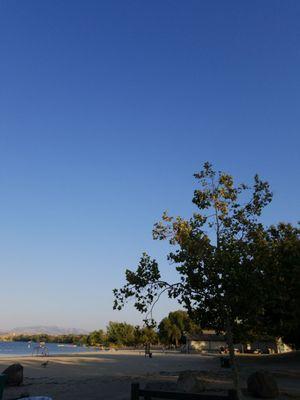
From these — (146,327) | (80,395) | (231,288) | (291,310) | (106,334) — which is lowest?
(80,395)

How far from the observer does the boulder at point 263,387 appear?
59.7 ft

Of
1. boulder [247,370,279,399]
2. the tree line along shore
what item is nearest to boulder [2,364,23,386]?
boulder [247,370,279,399]

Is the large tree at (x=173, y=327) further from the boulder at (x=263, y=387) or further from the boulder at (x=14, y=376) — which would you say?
the boulder at (x=263, y=387)

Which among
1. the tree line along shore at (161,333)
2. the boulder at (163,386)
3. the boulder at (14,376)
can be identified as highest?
the tree line along shore at (161,333)

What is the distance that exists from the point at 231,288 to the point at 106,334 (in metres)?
163

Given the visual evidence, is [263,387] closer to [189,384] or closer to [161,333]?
[189,384]

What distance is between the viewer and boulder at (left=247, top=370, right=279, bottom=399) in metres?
18.2

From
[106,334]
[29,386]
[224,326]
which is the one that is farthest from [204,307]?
[106,334]

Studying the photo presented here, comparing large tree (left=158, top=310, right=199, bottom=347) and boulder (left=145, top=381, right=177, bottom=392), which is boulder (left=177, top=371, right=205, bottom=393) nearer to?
boulder (left=145, top=381, right=177, bottom=392)

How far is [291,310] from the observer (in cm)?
3066

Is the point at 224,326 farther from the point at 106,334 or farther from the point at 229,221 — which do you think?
the point at 106,334

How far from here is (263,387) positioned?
18250 millimetres

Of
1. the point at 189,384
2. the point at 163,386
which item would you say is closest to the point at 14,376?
the point at 163,386

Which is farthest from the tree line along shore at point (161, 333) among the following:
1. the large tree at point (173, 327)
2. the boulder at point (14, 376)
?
the boulder at point (14, 376)
